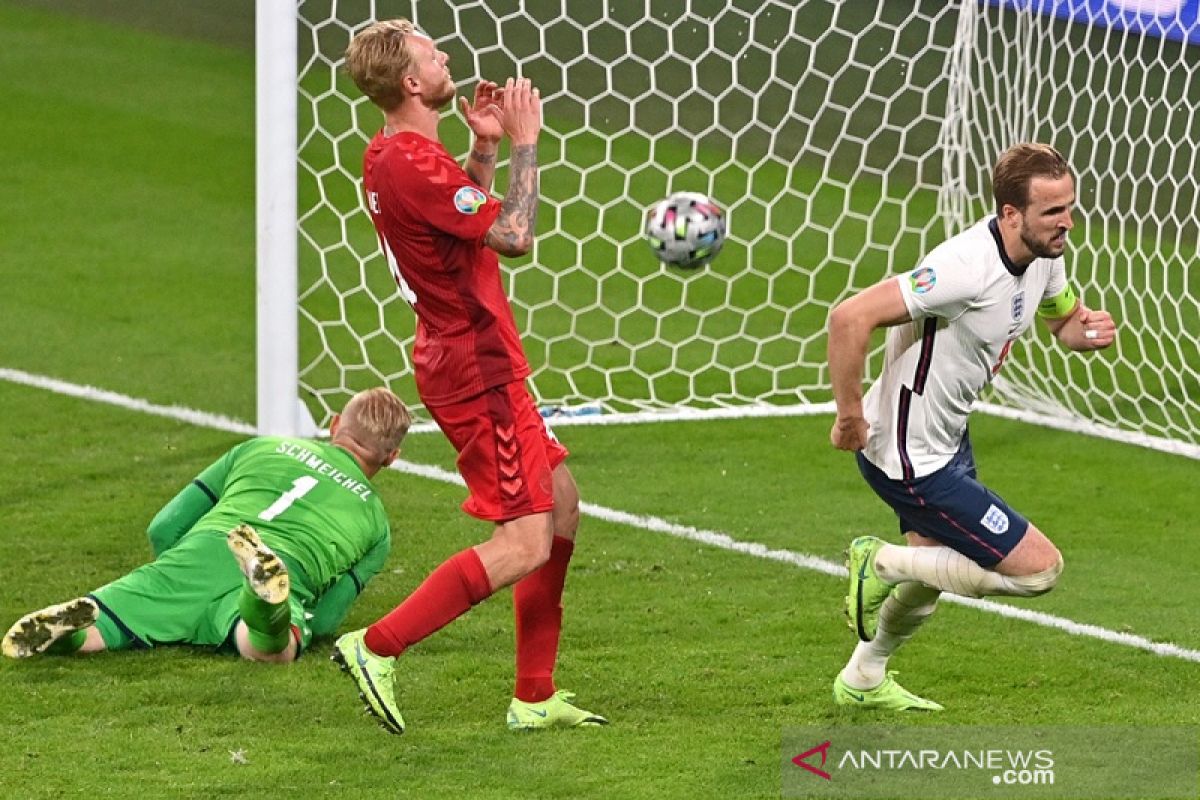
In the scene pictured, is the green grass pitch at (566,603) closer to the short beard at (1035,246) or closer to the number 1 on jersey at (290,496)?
the number 1 on jersey at (290,496)

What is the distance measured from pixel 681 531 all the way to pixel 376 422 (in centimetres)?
150

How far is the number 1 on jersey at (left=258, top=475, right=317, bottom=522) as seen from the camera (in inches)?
229

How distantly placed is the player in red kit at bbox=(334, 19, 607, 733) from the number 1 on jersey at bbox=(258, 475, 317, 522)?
0.92 metres

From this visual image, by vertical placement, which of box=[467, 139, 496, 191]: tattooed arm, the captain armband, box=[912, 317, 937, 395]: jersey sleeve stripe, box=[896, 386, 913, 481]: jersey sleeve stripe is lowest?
box=[896, 386, 913, 481]: jersey sleeve stripe

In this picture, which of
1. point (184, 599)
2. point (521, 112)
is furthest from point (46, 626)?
point (521, 112)

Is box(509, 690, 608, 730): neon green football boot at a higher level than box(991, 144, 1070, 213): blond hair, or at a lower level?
lower

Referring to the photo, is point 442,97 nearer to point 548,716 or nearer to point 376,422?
point 376,422

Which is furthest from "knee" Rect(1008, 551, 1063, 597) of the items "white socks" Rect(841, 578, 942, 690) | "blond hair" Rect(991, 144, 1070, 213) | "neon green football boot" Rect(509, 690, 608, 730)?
"neon green football boot" Rect(509, 690, 608, 730)

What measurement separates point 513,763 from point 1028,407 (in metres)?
4.47

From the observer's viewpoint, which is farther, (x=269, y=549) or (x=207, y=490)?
(x=207, y=490)

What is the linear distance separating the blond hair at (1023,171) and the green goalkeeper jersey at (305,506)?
2.06 metres

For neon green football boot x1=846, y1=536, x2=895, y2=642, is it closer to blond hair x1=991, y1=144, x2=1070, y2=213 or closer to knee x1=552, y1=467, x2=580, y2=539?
knee x1=552, y1=467, x2=580, y2=539

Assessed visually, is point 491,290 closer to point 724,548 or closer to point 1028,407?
point 724,548

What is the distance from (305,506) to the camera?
585cm
